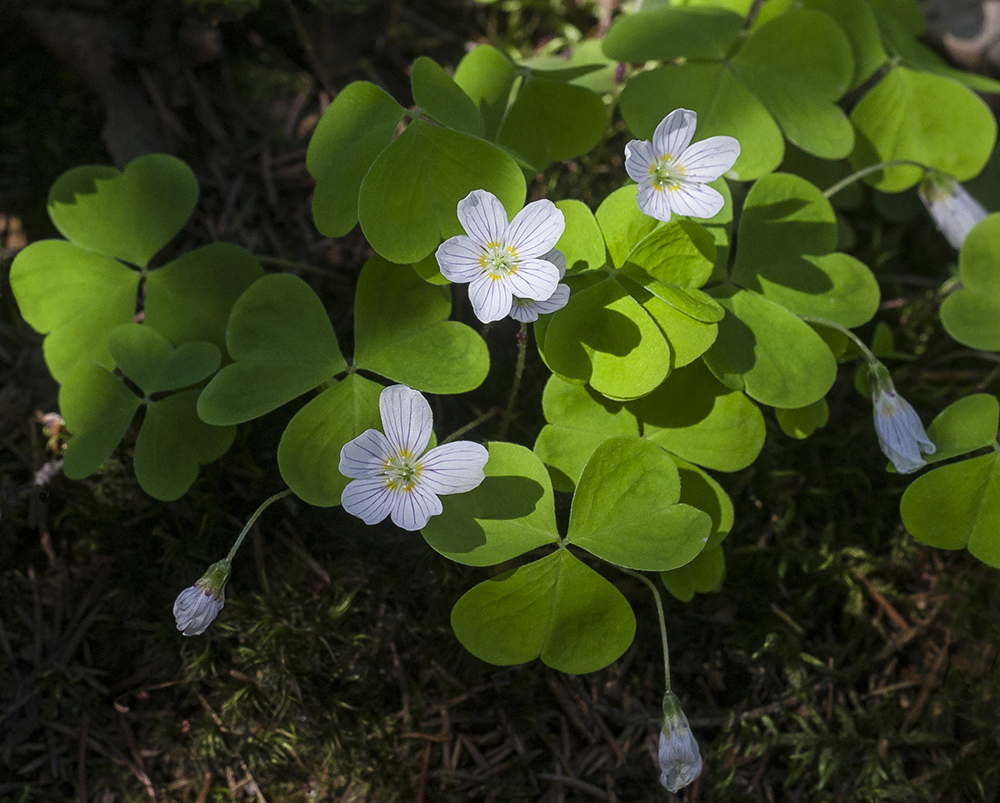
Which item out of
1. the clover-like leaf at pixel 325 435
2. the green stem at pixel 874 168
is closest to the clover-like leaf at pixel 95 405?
the clover-like leaf at pixel 325 435

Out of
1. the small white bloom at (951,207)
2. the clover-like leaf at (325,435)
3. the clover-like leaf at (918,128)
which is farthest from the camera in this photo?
the clover-like leaf at (918,128)

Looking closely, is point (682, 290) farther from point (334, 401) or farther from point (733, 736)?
point (733, 736)

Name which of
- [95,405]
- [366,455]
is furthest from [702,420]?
[95,405]

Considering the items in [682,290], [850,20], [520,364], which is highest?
[850,20]

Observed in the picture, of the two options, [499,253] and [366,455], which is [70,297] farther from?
[499,253]

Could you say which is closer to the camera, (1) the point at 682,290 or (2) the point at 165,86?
(1) the point at 682,290

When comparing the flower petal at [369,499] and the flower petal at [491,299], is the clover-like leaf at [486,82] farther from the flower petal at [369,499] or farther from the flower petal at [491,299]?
the flower petal at [369,499]

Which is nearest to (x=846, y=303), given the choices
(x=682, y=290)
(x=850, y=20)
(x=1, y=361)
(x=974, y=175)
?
(x=682, y=290)
